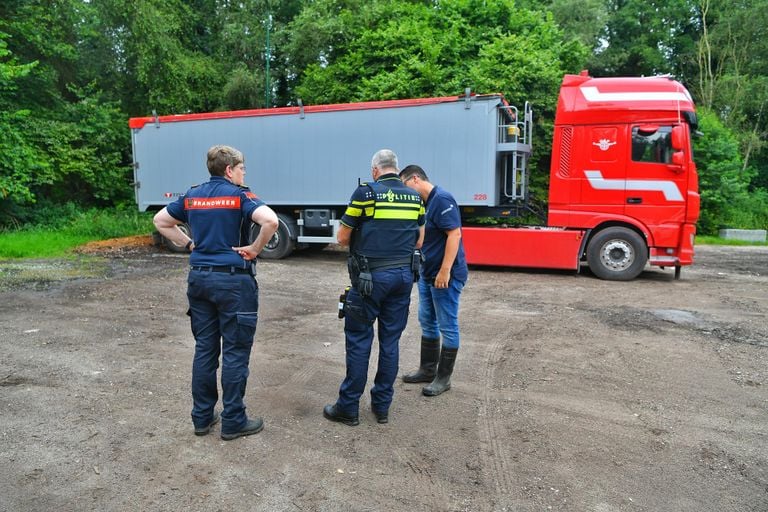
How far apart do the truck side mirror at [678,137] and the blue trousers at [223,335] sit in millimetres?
7632

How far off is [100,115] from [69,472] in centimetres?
1607

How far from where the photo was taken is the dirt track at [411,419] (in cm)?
288

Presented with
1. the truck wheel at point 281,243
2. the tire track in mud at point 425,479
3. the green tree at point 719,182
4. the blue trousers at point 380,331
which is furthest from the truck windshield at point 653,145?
the green tree at point 719,182

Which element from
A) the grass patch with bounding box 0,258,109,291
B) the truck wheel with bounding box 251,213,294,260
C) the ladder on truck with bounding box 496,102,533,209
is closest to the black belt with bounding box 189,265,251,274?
the grass patch with bounding box 0,258,109,291

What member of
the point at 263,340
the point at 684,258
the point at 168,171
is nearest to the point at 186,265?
the point at 168,171

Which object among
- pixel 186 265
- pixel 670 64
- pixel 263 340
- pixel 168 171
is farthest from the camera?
pixel 670 64

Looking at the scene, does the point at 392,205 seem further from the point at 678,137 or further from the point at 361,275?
the point at 678,137

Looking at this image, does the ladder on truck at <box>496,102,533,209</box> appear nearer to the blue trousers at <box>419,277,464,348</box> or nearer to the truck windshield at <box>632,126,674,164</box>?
the truck windshield at <box>632,126,674,164</box>

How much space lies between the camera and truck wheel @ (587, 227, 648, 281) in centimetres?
912

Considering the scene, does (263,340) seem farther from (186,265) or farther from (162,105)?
(162,105)

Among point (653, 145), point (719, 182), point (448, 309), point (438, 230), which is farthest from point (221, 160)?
point (719, 182)

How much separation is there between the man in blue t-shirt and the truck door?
5868mm

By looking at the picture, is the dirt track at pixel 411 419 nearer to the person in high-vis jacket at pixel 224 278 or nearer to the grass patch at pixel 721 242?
the person in high-vis jacket at pixel 224 278

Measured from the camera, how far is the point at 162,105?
17.2m
